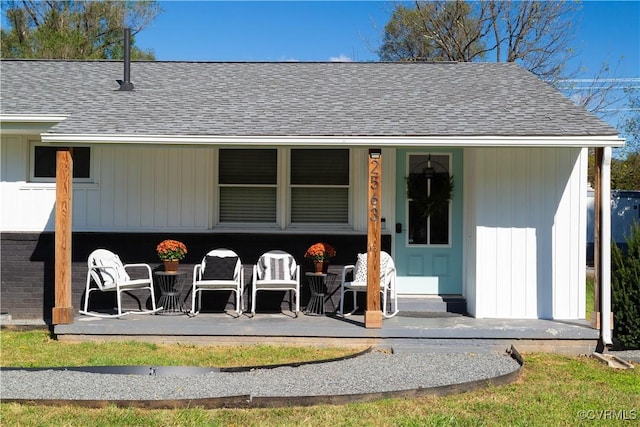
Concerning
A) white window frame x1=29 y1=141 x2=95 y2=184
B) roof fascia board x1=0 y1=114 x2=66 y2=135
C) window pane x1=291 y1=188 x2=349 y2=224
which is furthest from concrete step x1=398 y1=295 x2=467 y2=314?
roof fascia board x1=0 y1=114 x2=66 y2=135

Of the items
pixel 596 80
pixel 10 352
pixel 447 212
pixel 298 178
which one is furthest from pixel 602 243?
pixel 596 80

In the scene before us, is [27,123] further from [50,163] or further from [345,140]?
[345,140]

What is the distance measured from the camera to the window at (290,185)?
29.8 ft

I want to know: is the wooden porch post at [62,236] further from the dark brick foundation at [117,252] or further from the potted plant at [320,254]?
Result: the potted plant at [320,254]

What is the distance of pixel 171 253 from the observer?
27.9ft

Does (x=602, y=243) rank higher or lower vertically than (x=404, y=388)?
higher

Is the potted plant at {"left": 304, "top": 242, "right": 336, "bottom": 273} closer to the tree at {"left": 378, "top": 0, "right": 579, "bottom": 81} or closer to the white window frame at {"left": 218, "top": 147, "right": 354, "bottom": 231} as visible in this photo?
the white window frame at {"left": 218, "top": 147, "right": 354, "bottom": 231}

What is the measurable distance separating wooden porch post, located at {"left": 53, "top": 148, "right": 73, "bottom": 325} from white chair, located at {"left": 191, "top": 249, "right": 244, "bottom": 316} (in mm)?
1553

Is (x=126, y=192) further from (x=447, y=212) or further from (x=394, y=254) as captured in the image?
(x=447, y=212)

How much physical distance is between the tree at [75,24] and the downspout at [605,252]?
19638mm

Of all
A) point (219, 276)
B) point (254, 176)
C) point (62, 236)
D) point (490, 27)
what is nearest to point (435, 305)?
point (219, 276)

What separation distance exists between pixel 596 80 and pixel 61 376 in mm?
23937

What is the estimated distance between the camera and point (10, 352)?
23.4 ft

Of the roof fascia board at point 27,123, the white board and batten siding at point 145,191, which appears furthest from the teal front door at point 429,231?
the roof fascia board at point 27,123
